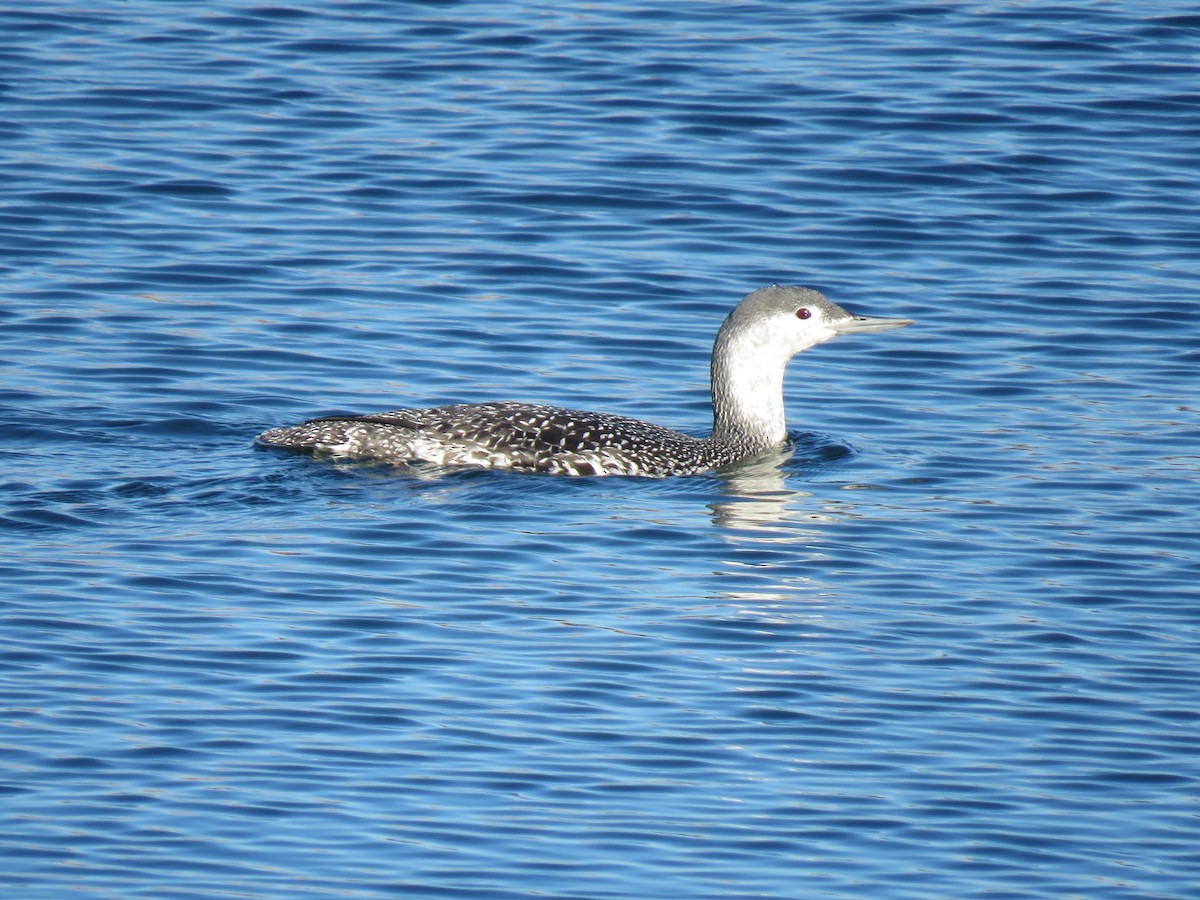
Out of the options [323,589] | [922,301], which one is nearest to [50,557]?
[323,589]

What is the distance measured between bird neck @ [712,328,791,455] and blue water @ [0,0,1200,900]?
1.25 feet

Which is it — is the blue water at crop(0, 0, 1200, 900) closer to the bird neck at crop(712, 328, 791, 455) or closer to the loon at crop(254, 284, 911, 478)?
the loon at crop(254, 284, 911, 478)

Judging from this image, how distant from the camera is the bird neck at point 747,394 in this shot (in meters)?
10.7

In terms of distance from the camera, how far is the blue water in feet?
20.4

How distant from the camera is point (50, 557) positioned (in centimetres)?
834

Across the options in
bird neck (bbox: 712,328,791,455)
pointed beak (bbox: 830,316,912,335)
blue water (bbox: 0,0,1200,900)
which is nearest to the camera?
blue water (bbox: 0,0,1200,900)

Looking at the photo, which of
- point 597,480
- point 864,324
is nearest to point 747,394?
point 864,324

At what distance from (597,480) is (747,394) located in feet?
4.01

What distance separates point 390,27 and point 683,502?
8938 mm

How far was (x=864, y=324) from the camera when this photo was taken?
10.6m

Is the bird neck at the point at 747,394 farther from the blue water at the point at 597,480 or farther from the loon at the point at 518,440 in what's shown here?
the blue water at the point at 597,480

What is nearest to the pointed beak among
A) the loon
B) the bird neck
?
A: the loon

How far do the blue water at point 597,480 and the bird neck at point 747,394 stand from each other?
381mm

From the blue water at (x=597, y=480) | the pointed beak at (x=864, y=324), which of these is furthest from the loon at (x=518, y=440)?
the blue water at (x=597, y=480)
